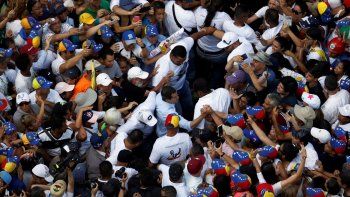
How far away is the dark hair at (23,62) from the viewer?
1212 centimetres

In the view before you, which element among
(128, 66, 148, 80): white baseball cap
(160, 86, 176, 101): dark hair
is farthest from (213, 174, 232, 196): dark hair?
(128, 66, 148, 80): white baseball cap

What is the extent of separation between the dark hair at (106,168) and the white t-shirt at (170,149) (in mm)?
872

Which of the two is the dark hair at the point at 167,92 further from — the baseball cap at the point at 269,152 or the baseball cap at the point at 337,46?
the baseball cap at the point at 337,46

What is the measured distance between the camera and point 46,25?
43.0 feet

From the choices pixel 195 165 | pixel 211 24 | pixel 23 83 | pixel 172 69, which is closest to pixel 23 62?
pixel 23 83

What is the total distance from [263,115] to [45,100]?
3.17 metres

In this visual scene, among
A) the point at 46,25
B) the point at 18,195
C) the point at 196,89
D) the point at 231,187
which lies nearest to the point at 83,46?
the point at 46,25

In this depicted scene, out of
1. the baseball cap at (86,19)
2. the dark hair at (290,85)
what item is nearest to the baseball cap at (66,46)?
the baseball cap at (86,19)

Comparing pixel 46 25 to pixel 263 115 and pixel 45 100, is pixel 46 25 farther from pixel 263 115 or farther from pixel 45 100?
pixel 263 115

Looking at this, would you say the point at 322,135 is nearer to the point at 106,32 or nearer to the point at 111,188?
the point at 111,188

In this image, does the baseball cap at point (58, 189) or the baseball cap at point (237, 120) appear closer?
the baseball cap at point (58, 189)

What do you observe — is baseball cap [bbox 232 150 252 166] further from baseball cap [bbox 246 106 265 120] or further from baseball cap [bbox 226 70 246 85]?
baseball cap [bbox 226 70 246 85]

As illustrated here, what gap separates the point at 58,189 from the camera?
33.3 feet

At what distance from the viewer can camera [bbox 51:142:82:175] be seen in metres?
10.6
